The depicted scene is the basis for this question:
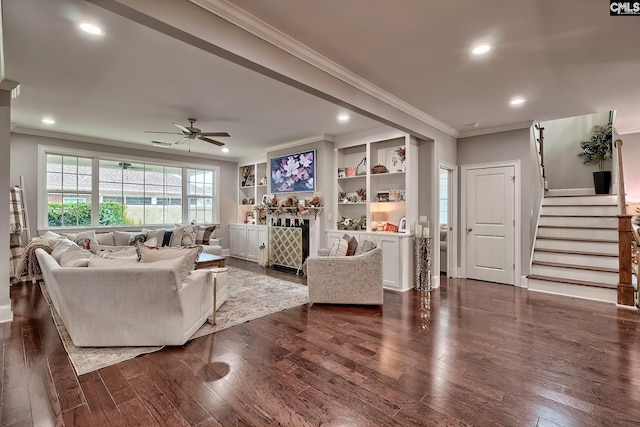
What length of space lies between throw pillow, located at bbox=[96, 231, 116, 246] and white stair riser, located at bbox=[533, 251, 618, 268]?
7.68 m

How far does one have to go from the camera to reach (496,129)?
523cm

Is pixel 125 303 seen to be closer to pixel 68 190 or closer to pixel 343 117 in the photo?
pixel 343 117

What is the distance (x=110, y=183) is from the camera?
646 centimetres

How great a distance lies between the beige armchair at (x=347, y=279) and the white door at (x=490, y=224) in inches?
102

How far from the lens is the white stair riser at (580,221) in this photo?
5.12m

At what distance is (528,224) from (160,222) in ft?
24.4

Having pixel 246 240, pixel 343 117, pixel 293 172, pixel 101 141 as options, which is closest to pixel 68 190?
pixel 101 141

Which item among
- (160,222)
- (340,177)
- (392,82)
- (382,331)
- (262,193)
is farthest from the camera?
(262,193)

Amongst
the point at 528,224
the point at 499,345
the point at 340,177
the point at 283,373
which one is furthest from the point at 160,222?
→ the point at 528,224

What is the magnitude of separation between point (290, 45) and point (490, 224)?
15.0ft

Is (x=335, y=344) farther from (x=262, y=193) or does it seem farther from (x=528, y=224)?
(x=262, y=193)

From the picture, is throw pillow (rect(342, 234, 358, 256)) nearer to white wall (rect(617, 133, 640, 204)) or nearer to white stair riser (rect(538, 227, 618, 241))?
white stair riser (rect(538, 227, 618, 241))

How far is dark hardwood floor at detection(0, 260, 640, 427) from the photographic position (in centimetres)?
190

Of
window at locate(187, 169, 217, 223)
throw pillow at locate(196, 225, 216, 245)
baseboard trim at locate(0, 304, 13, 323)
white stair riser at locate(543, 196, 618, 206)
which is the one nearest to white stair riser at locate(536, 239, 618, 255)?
white stair riser at locate(543, 196, 618, 206)
